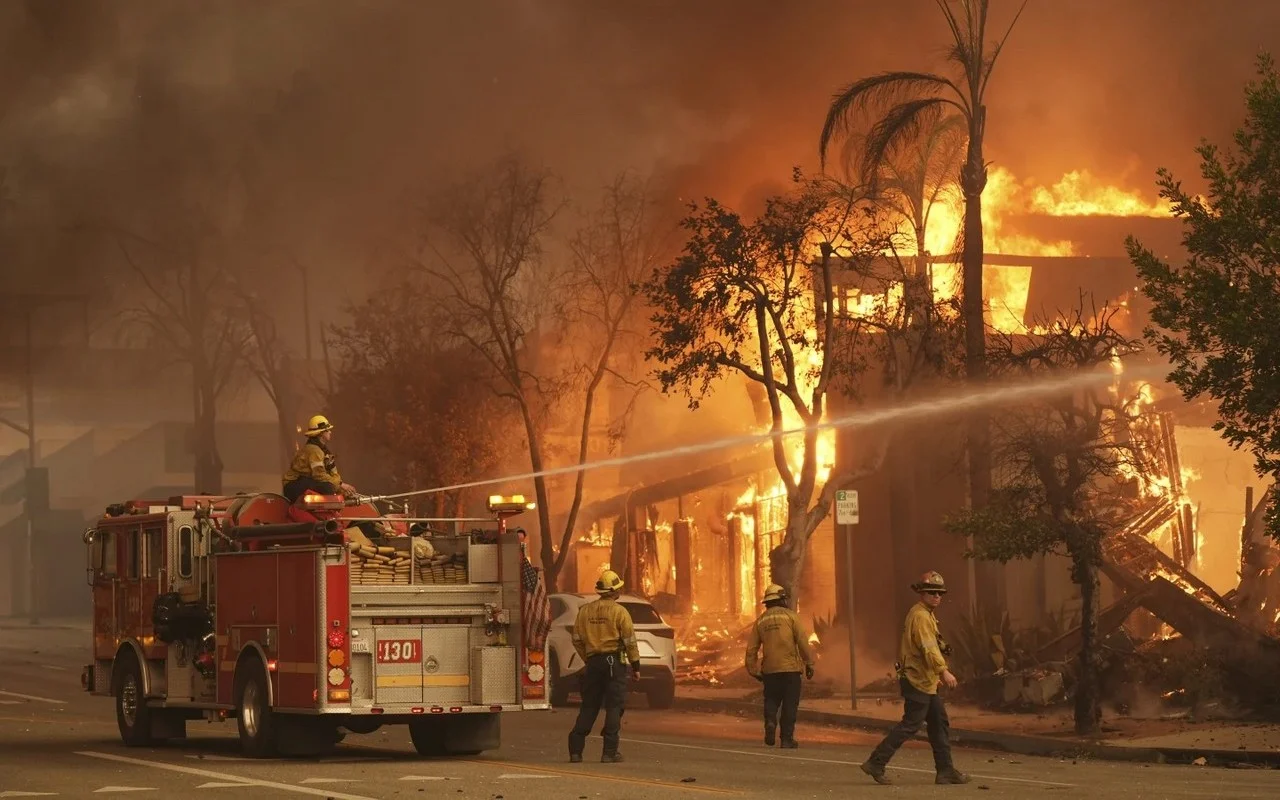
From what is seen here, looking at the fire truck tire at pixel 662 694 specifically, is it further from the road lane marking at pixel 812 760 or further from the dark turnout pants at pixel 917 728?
the dark turnout pants at pixel 917 728

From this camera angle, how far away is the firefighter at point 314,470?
1605 cm

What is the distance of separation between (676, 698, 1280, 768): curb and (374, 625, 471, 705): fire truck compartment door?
5149 millimetres

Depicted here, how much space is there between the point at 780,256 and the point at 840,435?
4.22 metres

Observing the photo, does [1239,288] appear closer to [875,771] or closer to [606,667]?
[875,771]

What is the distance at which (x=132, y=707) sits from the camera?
17.6 metres

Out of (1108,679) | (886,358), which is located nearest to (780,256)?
(886,358)

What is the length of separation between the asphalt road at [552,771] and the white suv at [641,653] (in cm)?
311

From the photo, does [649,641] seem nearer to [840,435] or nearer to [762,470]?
[840,435]

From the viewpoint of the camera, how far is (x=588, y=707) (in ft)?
51.7

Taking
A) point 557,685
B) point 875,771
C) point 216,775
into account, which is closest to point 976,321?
point 557,685

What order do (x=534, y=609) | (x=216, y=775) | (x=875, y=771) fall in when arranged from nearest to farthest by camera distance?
(x=875, y=771)
(x=216, y=775)
(x=534, y=609)

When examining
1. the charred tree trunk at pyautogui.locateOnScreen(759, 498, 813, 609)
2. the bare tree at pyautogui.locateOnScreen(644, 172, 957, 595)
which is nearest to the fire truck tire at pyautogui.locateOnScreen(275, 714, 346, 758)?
the bare tree at pyautogui.locateOnScreen(644, 172, 957, 595)

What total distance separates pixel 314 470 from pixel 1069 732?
862cm

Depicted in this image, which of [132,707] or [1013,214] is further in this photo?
[1013,214]
